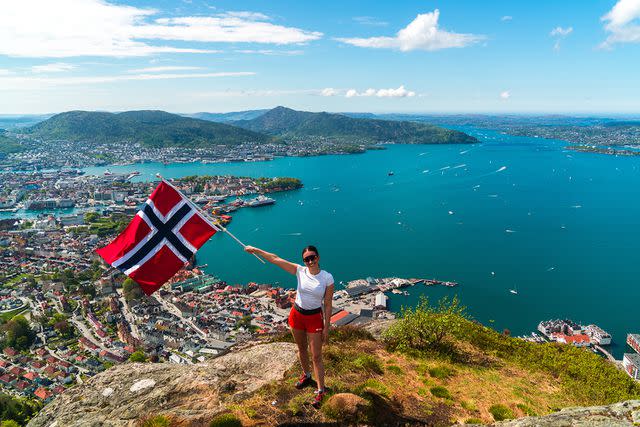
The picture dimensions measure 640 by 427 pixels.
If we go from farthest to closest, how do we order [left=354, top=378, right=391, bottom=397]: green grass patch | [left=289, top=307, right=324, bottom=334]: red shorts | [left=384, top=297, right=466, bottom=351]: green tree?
[left=384, top=297, right=466, bottom=351]: green tree < [left=354, top=378, right=391, bottom=397]: green grass patch < [left=289, top=307, right=324, bottom=334]: red shorts

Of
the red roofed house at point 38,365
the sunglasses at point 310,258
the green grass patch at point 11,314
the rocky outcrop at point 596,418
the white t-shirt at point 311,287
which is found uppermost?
the sunglasses at point 310,258

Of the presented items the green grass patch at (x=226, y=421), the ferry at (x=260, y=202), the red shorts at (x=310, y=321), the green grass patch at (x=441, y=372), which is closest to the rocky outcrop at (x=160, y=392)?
the green grass patch at (x=226, y=421)

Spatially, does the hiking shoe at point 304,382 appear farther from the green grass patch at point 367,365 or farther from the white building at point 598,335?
the white building at point 598,335

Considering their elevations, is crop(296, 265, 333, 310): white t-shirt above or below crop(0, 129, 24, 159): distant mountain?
below

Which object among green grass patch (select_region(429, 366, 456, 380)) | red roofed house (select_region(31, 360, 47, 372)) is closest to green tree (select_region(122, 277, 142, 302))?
red roofed house (select_region(31, 360, 47, 372))

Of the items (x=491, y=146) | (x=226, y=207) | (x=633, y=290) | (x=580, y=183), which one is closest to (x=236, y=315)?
(x=633, y=290)

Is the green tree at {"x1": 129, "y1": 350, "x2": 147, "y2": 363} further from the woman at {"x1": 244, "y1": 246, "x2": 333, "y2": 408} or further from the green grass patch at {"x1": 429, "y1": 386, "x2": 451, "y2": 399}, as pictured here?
the woman at {"x1": 244, "y1": 246, "x2": 333, "y2": 408}

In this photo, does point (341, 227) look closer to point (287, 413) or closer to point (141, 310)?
point (141, 310)
